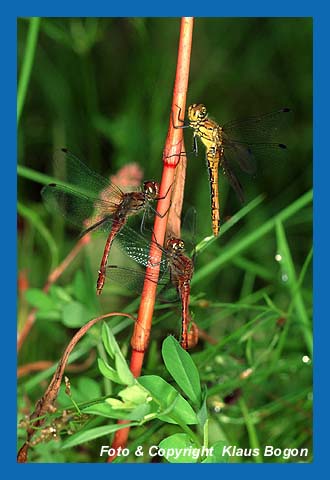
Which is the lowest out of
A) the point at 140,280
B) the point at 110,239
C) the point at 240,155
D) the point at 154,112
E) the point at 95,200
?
the point at 140,280

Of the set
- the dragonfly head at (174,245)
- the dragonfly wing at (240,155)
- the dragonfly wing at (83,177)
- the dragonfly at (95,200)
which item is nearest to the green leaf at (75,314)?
the dragonfly at (95,200)

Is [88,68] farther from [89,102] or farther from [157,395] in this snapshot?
[157,395]

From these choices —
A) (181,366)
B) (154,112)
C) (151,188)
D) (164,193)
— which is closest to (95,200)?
(151,188)

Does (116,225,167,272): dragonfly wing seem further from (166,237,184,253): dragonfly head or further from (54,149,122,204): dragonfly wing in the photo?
(54,149,122,204): dragonfly wing

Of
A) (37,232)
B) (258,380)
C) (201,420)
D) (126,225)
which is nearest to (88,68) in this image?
(37,232)

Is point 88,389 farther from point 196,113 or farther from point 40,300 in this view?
point 196,113

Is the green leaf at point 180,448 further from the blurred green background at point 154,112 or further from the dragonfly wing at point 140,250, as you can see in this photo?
the blurred green background at point 154,112
